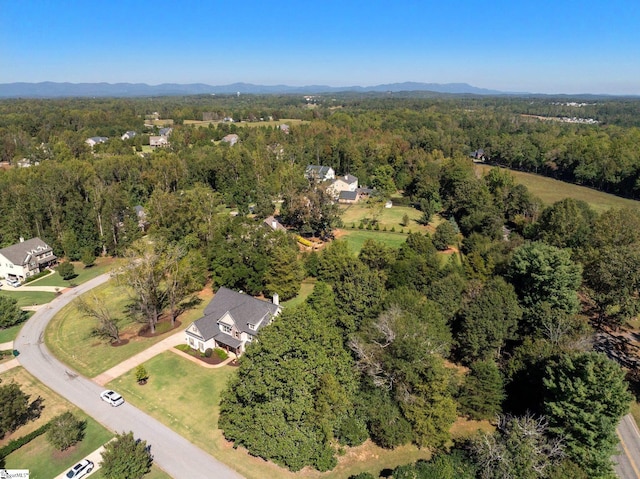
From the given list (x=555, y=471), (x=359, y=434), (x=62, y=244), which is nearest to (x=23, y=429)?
(x=359, y=434)

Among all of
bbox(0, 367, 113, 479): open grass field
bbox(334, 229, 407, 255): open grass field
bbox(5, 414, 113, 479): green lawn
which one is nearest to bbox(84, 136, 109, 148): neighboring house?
→ bbox(334, 229, 407, 255): open grass field

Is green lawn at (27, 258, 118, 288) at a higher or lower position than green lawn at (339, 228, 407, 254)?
lower

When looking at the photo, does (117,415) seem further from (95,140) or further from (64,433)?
(95,140)

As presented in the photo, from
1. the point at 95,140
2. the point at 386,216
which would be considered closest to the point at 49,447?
the point at 386,216

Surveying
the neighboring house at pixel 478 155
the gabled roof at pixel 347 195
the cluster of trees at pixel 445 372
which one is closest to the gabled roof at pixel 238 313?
the cluster of trees at pixel 445 372

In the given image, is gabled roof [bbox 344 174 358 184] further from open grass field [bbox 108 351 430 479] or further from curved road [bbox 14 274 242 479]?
curved road [bbox 14 274 242 479]

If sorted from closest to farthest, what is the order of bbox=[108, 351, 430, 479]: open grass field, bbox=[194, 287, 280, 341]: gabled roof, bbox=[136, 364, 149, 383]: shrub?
1. bbox=[108, 351, 430, 479]: open grass field
2. bbox=[136, 364, 149, 383]: shrub
3. bbox=[194, 287, 280, 341]: gabled roof

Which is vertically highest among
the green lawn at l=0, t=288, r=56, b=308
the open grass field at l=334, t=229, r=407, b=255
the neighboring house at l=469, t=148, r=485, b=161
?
the neighboring house at l=469, t=148, r=485, b=161

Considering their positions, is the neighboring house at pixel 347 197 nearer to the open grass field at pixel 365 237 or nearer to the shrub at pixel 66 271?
the open grass field at pixel 365 237
